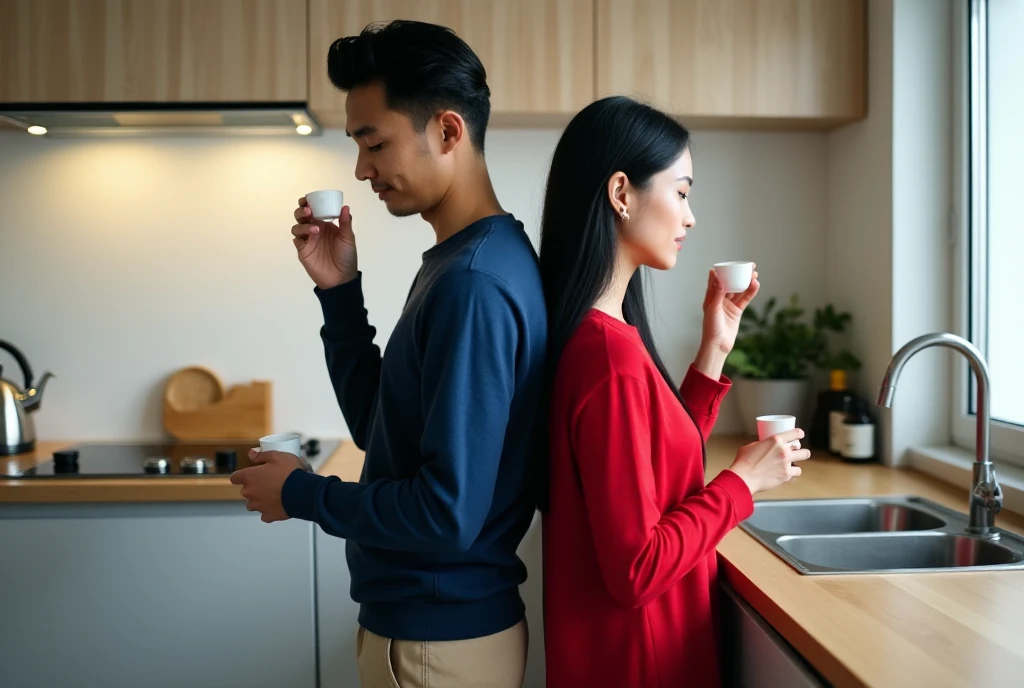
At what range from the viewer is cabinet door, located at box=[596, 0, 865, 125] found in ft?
7.22

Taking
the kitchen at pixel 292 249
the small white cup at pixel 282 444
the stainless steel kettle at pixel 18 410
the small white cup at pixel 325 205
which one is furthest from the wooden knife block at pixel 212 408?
the small white cup at pixel 282 444

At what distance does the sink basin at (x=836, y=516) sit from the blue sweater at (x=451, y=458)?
723 mm

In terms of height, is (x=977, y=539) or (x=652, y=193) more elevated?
(x=652, y=193)

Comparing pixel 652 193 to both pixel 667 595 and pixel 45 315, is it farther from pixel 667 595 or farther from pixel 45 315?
pixel 45 315

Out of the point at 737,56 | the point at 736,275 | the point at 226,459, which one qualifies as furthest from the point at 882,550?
the point at 226,459

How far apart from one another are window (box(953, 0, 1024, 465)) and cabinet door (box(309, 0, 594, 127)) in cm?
89

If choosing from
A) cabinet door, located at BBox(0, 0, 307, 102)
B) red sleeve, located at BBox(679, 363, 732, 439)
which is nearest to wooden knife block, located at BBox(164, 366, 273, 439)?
cabinet door, located at BBox(0, 0, 307, 102)

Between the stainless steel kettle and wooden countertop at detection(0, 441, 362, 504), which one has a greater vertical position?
the stainless steel kettle

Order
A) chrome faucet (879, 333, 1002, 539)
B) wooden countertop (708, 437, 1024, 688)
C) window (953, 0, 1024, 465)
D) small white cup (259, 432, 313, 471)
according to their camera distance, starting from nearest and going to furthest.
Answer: wooden countertop (708, 437, 1024, 688) → small white cup (259, 432, 313, 471) → chrome faucet (879, 333, 1002, 539) → window (953, 0, 1024, 465)

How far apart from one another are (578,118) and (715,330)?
463 millimetres

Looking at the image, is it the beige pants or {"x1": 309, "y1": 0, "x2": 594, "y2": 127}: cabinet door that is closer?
the beige pants

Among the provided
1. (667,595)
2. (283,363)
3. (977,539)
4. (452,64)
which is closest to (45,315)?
(283,363)

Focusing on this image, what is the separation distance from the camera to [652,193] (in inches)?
46.8

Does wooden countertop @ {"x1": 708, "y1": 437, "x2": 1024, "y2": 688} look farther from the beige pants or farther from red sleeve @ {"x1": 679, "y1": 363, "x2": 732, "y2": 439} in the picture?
the beige pants
